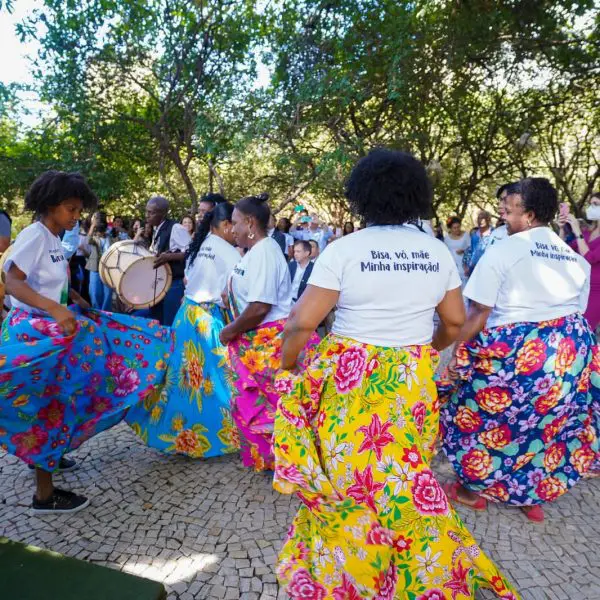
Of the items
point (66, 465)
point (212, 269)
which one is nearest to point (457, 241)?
point (212, 269)

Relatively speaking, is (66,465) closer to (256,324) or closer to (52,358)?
(52,358)

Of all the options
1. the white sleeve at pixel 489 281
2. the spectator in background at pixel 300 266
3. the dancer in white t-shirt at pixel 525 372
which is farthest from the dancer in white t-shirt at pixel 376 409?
the spectator in background at pixel 300 266

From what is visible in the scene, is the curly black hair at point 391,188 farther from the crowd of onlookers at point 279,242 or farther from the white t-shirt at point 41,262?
the crowd of onlookers at point 279,242

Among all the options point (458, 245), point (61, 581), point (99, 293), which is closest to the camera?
point (61, 581)

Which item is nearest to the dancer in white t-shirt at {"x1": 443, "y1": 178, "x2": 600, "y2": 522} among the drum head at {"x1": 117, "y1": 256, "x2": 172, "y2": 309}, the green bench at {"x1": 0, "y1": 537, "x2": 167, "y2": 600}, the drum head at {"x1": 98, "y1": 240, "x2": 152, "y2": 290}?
the green bench at {"x1": 0, "y1": 537, "x2": 167, "y2": 600}

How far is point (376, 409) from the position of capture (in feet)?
6.38

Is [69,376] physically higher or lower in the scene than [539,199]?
lower

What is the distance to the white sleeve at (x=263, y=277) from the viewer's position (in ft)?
9.87

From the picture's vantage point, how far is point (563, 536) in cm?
288

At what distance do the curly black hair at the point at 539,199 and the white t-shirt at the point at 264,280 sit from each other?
146 centimetres

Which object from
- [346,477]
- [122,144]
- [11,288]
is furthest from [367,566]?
[122,144]

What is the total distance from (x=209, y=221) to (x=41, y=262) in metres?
1.28

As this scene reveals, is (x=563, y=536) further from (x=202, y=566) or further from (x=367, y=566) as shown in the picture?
(x=202, y=566)

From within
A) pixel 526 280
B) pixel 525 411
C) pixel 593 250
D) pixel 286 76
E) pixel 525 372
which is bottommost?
pixel 525 411
